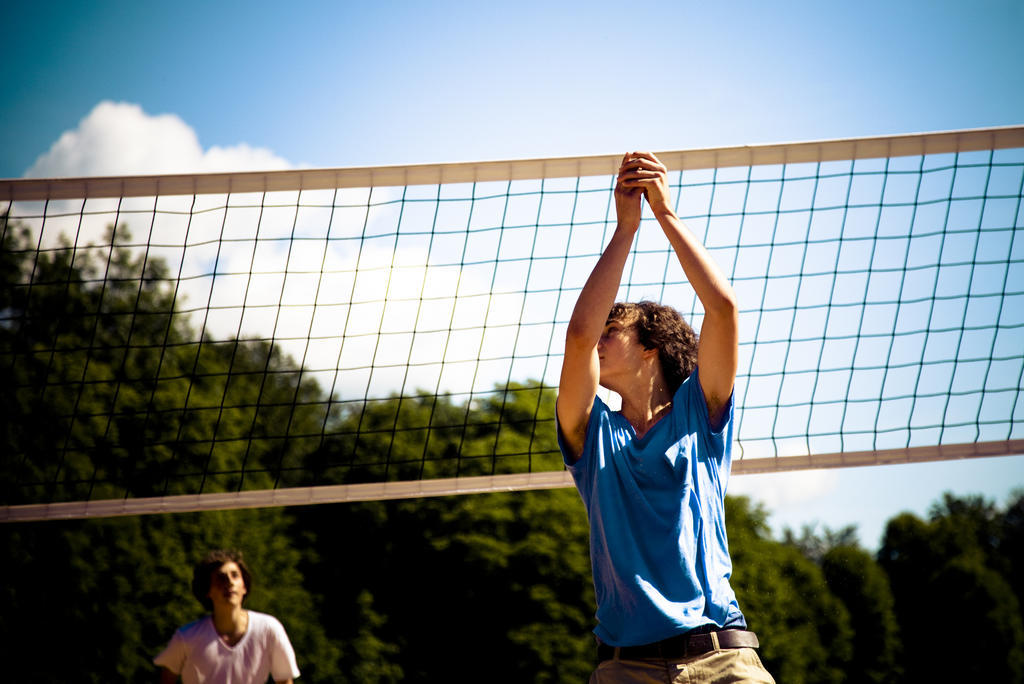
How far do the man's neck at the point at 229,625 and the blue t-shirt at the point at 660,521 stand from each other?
10.1 feet

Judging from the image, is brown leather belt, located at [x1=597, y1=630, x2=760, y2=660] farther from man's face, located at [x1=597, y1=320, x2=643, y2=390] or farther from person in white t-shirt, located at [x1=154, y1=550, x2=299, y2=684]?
person in white t-shirt, located at [x1=154, y1=550, x2=299, y2=684]

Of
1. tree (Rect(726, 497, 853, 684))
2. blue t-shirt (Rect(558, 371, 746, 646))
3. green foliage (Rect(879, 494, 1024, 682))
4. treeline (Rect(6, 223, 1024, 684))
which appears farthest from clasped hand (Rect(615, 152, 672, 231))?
green foliage (Rect(879, 494, 1024, 682))

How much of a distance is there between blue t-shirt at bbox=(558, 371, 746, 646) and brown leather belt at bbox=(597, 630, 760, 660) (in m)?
0.03

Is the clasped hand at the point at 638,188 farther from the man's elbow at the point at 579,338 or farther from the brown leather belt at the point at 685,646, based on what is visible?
the brown leather belt at the point at 685,646

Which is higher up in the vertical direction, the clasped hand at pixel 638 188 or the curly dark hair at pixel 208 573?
the clasped hand at pixel 638 188

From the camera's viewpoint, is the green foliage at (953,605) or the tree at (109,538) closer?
the tree at (109,538)

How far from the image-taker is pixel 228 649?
489 centimetres

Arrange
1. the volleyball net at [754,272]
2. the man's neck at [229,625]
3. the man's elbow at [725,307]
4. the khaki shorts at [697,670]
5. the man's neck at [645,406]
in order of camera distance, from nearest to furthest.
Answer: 1. the khaki shorts at [697,670]
2. the man's elbow at [725,307]
3. the man's neck at [645,406]
4. the man's neck at [229,625]
5. the volleyball net at [754,272]

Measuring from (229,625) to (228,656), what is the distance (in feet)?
0.55

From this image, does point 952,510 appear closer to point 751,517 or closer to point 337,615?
point 751,517

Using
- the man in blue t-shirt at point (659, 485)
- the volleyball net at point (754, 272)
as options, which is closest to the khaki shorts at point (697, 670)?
the man in blue t-shirt at point (659, 485)

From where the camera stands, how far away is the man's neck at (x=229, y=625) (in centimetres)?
497

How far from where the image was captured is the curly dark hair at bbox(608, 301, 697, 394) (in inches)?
107

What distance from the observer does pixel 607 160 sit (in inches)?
199
